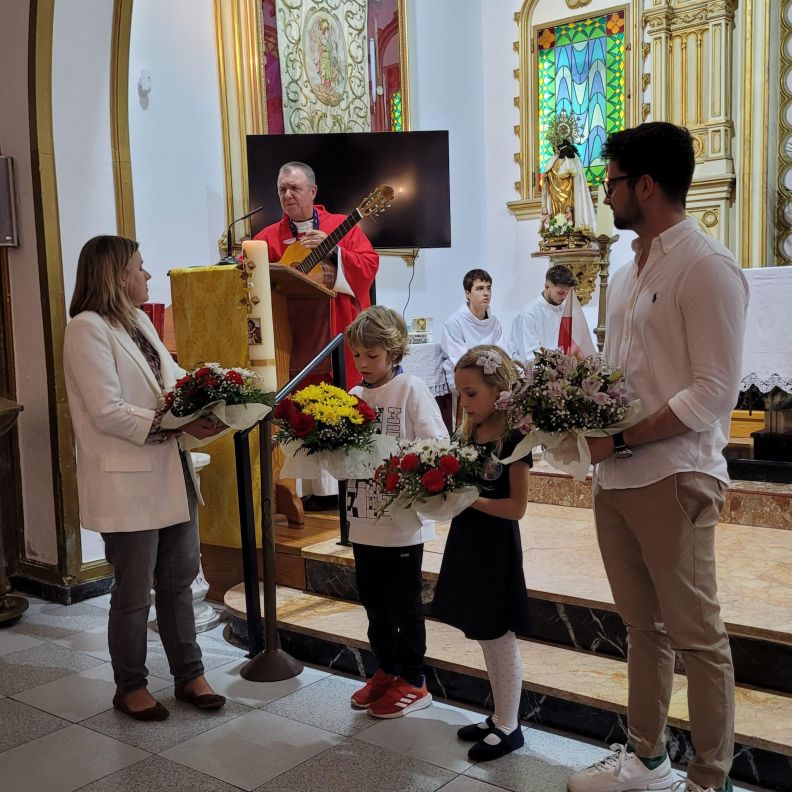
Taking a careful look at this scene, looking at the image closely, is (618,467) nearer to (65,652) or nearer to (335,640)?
(335,640)

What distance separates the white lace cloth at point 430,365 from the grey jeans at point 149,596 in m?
4.09

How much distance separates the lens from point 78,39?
4.33 meters

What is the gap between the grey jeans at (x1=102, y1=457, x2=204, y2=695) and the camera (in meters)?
2.85

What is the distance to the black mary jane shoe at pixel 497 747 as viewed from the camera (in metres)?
2.51

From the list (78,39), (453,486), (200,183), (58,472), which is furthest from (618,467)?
(200,183)

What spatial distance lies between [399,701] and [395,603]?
33cm

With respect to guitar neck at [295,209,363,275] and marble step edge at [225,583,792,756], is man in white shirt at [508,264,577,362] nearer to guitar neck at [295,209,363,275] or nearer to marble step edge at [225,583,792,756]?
guitar neck at [295,209,363,275]

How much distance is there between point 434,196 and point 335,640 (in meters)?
4.53

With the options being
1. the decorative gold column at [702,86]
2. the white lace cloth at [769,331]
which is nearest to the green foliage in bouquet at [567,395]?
the white lace cloth at [769,331]

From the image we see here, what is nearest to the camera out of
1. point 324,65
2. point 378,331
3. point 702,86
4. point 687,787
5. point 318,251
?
point 687,787

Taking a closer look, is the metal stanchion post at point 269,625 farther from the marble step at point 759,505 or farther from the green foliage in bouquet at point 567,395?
the marble step at point 759,505

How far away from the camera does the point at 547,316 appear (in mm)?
6812

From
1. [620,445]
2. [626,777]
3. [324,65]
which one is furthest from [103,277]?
[324,65]

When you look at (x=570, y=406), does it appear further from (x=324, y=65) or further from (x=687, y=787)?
(x=324, y=65)
